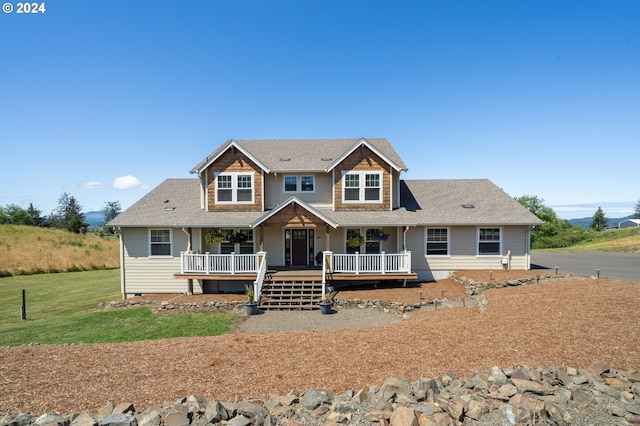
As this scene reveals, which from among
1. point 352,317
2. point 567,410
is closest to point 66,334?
point 352,317

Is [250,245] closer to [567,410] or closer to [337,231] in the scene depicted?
[337,231]

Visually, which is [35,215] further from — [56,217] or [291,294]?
[291,294]

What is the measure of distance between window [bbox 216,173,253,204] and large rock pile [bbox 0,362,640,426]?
526 inches

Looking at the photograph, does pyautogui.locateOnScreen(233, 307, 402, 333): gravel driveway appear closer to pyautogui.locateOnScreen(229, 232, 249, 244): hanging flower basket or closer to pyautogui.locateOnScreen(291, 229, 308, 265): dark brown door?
pyautogui.locateOnScreen(291, 229, 308, 265): dark brown door

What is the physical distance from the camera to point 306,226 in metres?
16.7

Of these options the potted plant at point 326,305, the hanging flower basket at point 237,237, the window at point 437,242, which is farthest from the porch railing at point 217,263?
the window at point 437,242

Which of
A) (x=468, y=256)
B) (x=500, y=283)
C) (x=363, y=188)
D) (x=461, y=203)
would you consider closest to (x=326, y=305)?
(x=363, y=188)

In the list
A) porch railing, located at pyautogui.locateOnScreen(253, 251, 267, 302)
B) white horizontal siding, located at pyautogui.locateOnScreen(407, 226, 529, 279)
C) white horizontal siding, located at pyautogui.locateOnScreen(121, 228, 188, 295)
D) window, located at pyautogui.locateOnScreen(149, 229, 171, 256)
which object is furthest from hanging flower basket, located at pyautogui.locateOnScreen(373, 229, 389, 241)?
window, located at pyautogui.locateOnScreen(149, 229, 171, 256)

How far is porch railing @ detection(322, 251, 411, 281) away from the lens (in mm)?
15992

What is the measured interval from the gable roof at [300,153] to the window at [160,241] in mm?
3815

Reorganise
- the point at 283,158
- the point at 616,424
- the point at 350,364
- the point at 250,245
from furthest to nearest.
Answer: the point at 283,158 → the point at 250,245 → the point at 350,364 → the point at 616,424

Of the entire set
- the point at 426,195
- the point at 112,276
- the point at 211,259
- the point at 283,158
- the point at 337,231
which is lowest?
the point at 112,276

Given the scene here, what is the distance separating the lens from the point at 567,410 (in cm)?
546

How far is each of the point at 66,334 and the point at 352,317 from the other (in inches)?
399
